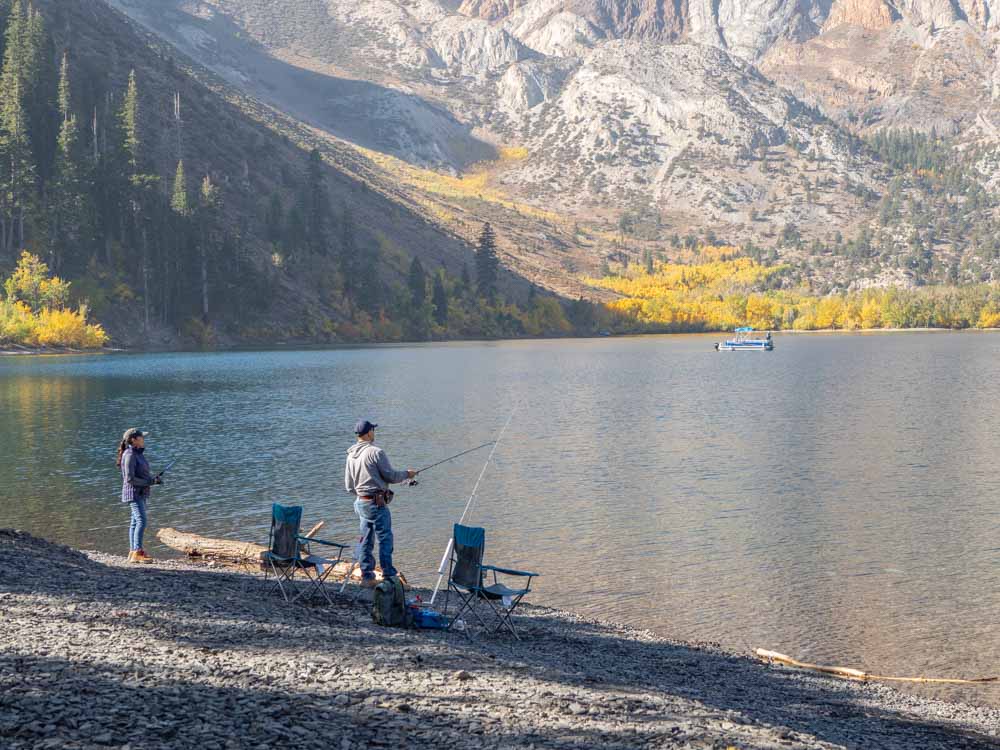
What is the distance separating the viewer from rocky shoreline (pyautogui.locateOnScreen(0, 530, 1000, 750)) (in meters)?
11.2

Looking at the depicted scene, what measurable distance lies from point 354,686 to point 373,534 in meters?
6.25

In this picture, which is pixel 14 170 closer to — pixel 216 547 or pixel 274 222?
pixel 274 222

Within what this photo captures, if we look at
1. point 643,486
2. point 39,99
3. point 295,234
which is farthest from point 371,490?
point 295,234

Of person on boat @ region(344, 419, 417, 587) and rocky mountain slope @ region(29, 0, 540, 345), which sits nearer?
person on boat @ region(344, 419, 417, 587)

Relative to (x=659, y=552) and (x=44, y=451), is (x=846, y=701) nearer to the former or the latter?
(x=659, y=552)

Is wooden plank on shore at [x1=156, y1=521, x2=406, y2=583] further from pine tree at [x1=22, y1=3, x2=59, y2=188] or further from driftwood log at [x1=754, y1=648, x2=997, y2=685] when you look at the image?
pine tree at [x1=22, y1=3, x2=59, y2=188]

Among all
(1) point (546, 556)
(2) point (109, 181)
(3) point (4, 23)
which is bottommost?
(1) point (546, 556)

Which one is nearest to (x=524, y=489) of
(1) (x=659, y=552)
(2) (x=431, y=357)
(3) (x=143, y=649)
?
(1) (x=659, y=552)

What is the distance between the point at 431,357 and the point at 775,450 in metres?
90.5

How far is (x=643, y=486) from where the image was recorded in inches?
1615

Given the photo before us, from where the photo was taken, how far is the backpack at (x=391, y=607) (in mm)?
17188

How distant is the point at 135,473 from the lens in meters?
22.8

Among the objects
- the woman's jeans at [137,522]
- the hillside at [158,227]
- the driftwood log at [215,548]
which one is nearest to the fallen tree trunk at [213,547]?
the driftwood log at [215,548]

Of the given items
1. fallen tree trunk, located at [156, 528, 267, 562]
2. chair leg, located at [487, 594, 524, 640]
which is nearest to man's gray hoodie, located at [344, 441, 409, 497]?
chair leg, located at [487, 594, 524, 640]
